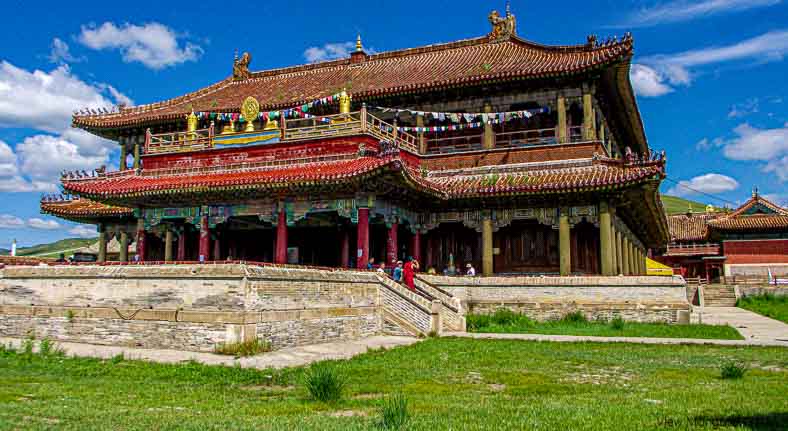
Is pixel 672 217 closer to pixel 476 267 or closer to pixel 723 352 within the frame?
pixel 476 267

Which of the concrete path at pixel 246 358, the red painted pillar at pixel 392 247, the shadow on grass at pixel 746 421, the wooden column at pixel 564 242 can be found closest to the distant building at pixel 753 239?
the wooden column at pixel 564 242

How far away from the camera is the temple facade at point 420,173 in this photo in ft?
81.1

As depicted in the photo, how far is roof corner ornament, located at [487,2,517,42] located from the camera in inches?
1337

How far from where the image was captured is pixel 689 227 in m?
70.5

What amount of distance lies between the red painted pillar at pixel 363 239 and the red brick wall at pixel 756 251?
4063cm

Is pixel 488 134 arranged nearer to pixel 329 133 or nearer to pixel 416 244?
pixel 416 244

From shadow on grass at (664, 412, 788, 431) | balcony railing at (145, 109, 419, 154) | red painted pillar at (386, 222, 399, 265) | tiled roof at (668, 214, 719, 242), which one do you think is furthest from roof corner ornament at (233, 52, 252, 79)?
tiled roof at (668, 214, 719, 242)

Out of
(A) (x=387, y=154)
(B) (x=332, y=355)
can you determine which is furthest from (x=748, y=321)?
(B) (x=332, y=355)

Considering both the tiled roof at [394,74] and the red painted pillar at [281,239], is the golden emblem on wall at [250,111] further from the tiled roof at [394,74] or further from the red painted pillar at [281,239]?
the red painted pillar at [281,239]

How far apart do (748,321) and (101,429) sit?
27.0 meters

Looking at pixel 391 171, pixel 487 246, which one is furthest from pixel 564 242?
pixel 391 171

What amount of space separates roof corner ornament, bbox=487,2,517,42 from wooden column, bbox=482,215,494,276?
1129cm

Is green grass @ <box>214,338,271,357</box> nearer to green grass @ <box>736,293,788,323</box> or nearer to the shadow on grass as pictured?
the shadow on grass

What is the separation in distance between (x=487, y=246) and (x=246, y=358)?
1451 cm
